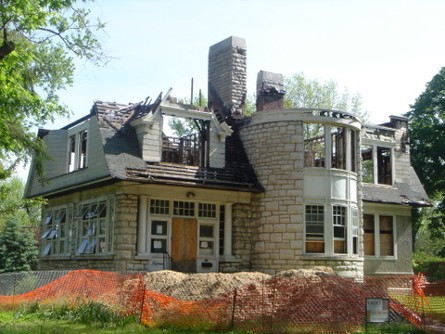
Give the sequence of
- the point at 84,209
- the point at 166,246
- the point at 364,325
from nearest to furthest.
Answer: the point at 364,325 < the point at 166,246 < the point at 84,209

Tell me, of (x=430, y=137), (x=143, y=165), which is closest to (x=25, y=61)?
(x=143, y=165)

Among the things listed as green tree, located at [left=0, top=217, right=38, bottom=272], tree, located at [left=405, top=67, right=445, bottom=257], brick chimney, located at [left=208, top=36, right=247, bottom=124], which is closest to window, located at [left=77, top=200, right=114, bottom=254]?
brick chimney, located at [left=208, top=36, right=247, bottom=124]

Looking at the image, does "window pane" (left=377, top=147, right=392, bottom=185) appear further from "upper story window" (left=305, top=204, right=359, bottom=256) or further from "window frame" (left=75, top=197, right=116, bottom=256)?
"window frame" (left=75, top=197, right=116, bottom=256)

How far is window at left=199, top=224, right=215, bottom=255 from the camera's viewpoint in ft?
74.5

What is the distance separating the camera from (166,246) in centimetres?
2178

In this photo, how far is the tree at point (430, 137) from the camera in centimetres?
3959

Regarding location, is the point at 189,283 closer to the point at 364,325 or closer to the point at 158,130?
the point at 364,325

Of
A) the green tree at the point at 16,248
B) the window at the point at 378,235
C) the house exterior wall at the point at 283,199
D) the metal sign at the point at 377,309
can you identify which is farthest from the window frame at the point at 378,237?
the green tree at the point at 16,248

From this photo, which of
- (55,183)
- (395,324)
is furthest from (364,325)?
(55,183)

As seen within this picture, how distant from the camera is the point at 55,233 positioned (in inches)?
994

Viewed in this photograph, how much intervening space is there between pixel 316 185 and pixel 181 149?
16.8 feet

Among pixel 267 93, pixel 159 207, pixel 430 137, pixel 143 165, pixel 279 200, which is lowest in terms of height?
pixel 159 207

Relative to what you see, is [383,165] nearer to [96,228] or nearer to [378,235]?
[378,235]

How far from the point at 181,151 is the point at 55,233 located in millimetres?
6615
